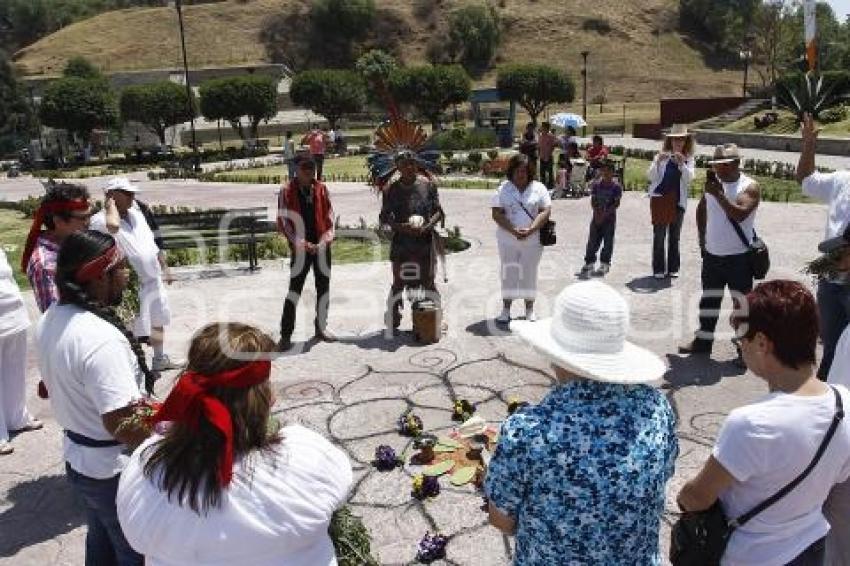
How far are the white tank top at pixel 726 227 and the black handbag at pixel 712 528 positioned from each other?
4.33 metres

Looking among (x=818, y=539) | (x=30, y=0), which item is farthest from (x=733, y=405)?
(x=30, y=0)

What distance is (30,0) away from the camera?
118 m

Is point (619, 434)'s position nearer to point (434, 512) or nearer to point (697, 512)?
point (697, 512)

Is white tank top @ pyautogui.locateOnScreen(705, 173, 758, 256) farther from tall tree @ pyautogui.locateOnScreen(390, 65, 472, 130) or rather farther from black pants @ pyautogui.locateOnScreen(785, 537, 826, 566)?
tall tree @ pyautogui.locateOnScreen(390, 65, 472, 130)

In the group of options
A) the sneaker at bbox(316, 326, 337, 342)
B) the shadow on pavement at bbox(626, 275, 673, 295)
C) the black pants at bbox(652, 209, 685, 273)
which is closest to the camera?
the sneaker at bbox(316, 326, 337, 342)

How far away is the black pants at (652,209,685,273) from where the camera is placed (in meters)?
9.72

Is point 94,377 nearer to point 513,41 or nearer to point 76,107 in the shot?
point 76,107

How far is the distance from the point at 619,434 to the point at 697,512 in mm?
633

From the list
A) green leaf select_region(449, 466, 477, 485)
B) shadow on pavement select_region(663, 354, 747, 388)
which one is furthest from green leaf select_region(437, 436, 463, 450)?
shadow on pavement select_region(663, 354, 747, 388)

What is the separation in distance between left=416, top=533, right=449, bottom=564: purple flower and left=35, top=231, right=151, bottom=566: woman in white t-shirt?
5.00ft

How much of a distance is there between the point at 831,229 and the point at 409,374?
11.9 feet

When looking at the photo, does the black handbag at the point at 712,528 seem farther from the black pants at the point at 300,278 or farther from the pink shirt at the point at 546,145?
the pink shirt at the point at 546,145

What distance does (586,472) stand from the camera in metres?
2.23

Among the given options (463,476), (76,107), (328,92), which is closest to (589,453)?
(463,476)
